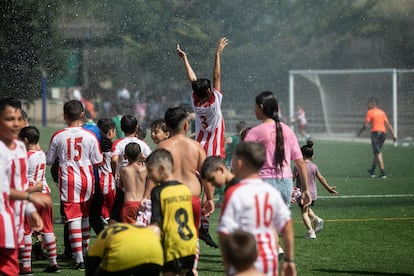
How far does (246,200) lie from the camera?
5.78 metres

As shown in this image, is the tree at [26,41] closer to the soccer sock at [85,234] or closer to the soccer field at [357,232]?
the soccer field at [357,232]

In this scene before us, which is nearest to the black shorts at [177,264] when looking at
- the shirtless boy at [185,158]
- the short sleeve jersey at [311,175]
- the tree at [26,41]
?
the shirtless boy at [185,158]

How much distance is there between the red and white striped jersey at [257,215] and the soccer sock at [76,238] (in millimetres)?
4065

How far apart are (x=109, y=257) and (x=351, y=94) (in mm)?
34798

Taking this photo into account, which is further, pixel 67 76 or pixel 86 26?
pixel 67 76

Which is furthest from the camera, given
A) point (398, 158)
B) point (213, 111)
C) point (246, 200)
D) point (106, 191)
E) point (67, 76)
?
point (67, 76)

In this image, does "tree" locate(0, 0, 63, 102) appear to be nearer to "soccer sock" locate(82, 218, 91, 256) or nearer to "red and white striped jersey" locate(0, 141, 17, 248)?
"soccer sock" locate(82, 218, 91, 256)

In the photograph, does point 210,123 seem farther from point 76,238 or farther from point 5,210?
point 5,210

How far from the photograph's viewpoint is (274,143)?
7.96m

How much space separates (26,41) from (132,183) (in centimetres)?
1775

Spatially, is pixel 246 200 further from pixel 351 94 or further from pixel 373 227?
pixel 351 94

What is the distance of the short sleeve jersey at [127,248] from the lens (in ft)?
20.9

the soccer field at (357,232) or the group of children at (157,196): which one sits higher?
the group of children at (157,196)

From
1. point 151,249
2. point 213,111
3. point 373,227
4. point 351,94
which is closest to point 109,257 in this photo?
point 151,249
